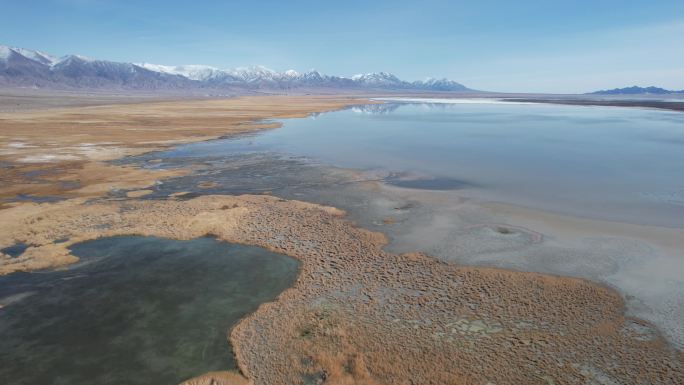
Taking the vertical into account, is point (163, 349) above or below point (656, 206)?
below

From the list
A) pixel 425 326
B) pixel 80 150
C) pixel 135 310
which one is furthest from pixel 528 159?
pixel 80 150

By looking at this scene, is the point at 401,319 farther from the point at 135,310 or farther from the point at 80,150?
the point at 80,150

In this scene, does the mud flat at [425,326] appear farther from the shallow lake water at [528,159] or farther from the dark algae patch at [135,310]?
the shallow lake water at [528,159]

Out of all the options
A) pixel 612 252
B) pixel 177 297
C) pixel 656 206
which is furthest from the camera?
pixel 656 206

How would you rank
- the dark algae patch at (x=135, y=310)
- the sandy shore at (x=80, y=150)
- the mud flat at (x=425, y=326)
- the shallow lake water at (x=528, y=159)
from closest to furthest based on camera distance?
the mud flat at (x=425, y=326), the dark algae patch at (x=135, y=310), the shallow lake water at (x=528, y=159), the sandy shore at (x=80, y=150)

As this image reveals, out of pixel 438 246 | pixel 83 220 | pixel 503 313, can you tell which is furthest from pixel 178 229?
pixel 503 313

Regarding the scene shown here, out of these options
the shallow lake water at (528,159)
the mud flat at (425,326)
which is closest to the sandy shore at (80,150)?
the shallow lake water at (528,159)

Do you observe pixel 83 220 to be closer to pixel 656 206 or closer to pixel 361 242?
pixel 361 242

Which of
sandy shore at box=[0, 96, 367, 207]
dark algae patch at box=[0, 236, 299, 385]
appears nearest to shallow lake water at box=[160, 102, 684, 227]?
sandy shore at box=[0, 96, 367, 207]
